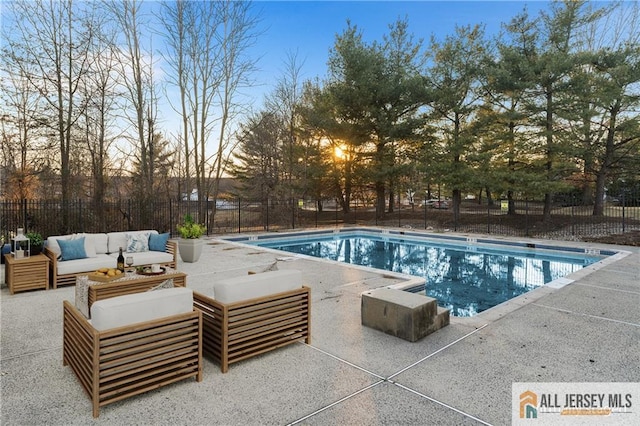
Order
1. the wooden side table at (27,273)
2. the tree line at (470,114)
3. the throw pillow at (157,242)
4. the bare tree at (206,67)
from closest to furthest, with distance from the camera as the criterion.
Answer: the wooden side table at (27,273)
the throw pillow at (157,242)
the bare tree at (206,67)
the tree line at (470,114)

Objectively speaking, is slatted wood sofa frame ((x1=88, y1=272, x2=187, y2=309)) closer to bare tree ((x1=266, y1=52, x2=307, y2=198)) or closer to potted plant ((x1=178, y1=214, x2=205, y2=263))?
potted plant ((x1=178, y1=214, x2=205, y2=263))

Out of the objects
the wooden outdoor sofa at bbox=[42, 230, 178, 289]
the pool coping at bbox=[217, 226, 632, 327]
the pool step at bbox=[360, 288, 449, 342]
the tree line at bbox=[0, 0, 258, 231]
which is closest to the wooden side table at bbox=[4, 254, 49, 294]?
the wooden outdoor sofa at bbox=[42, 230, 178, 289]

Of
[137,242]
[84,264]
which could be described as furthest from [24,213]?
[84,264]

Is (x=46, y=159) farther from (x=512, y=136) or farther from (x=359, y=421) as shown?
(x=512, y=136)

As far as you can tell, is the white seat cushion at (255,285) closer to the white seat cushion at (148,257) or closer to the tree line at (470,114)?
the white seat cushion at (148,257)

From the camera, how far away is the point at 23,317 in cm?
414

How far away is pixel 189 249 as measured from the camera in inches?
299

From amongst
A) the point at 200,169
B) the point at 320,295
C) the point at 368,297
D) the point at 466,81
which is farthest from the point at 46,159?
the point at 466,81

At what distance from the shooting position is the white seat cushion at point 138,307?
2.35m

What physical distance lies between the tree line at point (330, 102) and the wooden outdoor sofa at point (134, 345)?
9.83 m

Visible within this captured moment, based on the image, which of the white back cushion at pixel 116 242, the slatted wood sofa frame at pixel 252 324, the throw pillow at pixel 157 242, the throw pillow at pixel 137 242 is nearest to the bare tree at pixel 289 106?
the throw pillow at pixel 157 242

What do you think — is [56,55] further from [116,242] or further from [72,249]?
[72,249]

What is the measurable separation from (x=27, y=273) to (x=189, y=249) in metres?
2.80

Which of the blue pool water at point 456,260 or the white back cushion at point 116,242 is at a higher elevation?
the white back cushion at point 116,242
